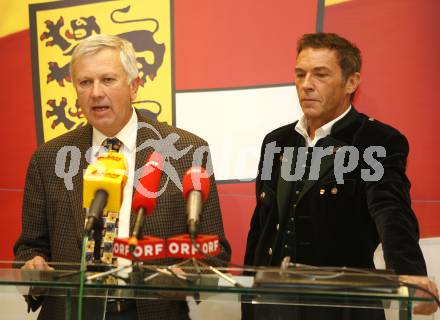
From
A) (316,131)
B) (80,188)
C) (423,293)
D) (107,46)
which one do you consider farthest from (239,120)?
(423,293)

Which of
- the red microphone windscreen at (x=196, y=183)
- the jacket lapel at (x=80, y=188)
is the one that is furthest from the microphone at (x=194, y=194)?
the jacket lapel at (x=80, y=188)

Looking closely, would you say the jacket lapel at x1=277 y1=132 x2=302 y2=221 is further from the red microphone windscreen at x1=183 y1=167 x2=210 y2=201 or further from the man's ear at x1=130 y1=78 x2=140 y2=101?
the red microphone windscreen at x1=183 y1=167 x2=210 y2=201

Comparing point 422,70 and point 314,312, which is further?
point 422,70

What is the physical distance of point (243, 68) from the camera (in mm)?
3078

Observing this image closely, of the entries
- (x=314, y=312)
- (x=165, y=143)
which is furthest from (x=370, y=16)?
(x=314, y=312)

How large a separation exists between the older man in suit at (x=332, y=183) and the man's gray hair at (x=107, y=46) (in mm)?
640

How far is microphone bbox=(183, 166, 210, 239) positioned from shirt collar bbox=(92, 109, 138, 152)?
92cm

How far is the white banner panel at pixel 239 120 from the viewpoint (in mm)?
3035

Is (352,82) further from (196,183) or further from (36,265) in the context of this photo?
(36,265)

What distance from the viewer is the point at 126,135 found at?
2439 mm

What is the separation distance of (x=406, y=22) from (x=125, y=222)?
154 cm

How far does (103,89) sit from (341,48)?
919 millimetres

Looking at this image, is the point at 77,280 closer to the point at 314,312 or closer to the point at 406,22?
the point at 314,312

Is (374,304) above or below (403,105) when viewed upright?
below
